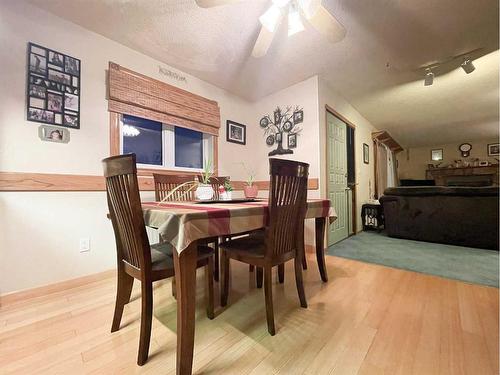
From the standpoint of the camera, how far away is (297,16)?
157cm

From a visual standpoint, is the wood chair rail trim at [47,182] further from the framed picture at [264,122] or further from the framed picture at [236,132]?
the framed picture at [264,122]

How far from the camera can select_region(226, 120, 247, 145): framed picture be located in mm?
3093

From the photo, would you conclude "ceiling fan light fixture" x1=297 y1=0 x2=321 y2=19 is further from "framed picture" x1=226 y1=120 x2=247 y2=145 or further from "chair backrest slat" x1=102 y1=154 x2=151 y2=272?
"framed picture" x1=226 y1=120 x2=247 y2=145

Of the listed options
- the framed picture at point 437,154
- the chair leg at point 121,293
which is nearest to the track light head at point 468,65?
the chair leg at point 121,293

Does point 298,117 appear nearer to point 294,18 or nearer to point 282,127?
point 282,127

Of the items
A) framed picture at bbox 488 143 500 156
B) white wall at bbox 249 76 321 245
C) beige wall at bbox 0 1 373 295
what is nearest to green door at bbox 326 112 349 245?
white wall at bbox 249 76 321 245

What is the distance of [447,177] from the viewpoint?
6.96 meters

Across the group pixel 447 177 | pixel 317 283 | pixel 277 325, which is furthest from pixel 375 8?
pixel 447 177

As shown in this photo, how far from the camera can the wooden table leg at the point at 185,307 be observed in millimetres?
870

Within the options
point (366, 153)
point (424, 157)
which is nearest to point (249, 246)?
point (366, 153)

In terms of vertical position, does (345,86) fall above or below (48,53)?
above

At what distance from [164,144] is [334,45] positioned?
6.92ft

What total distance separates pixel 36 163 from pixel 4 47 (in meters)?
0.83

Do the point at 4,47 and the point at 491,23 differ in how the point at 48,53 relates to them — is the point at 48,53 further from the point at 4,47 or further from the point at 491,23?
the point at 491,23
